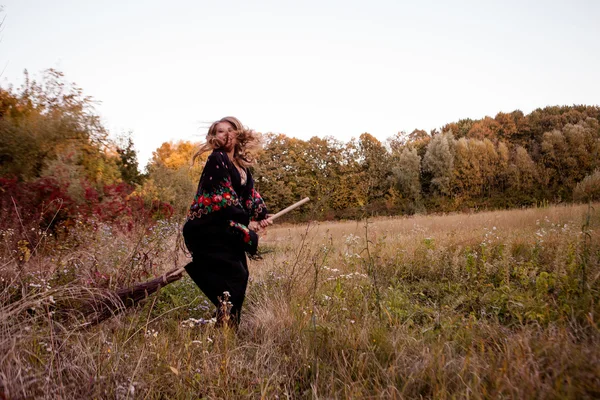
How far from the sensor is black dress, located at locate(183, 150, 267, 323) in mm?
3113

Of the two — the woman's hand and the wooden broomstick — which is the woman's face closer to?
the woman's hand

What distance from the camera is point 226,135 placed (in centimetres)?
347

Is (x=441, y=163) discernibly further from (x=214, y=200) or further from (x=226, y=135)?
(x=214, y=200)

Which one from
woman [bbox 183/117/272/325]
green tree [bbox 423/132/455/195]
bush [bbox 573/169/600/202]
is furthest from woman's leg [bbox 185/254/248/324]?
green tree [bbox 423/132/455/195]

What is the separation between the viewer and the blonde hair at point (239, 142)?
346 centimetres

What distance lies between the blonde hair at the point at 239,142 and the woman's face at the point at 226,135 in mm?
30

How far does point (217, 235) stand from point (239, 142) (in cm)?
112

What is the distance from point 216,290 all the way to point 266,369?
110 centimetres

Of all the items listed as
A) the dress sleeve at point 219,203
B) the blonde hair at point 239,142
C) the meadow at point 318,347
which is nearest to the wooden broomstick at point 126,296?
the meadow at point 318,347

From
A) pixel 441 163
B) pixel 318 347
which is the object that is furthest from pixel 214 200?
pixel 441 163

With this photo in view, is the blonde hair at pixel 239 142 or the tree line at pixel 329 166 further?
the tree line at pixel 329 166

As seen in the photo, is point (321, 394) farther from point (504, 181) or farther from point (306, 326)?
point (504, 181)

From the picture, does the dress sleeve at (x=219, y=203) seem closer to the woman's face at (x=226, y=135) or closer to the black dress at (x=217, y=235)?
the black dress at (x=217, y=235)

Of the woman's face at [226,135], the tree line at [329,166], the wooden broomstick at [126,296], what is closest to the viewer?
the wooden broomstick at [126,296]
